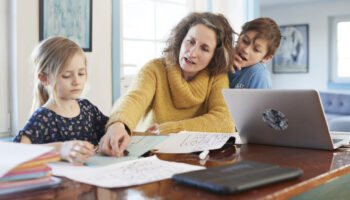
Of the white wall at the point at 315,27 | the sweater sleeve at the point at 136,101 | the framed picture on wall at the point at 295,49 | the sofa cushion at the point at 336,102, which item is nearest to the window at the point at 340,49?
the white wall at the point at 315,27

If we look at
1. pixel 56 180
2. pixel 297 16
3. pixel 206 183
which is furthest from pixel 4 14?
pixel 297 16

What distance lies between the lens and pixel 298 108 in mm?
1284

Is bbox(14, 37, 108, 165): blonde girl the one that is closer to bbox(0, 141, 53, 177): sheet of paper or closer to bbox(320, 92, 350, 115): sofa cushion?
bbox(0, 141, 53, 177): sheet of paper

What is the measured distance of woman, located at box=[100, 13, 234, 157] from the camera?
1.89 meters

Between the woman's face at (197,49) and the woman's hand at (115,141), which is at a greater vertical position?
the woman's face at (197,49)

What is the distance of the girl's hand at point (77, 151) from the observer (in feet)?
3.36

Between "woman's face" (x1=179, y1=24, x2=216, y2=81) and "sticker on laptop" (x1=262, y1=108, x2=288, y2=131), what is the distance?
0.60 m

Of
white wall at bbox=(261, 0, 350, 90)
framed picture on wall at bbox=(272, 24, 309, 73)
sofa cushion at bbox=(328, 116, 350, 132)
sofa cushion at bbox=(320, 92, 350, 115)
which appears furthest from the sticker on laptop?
framed picture on wall at bbox=(272, 24, 309, 73)

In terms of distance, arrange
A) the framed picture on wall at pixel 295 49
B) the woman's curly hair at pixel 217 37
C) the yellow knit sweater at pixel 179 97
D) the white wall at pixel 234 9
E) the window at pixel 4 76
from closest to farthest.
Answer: the yellow knit sweater at pixel 179 97
the woman's curly hair at pixel 217 37
the window at pixel 4 76
the white wall at pixel 234 9
the framed picture on wall at pixel 295 49

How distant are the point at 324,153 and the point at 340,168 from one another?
225 mm

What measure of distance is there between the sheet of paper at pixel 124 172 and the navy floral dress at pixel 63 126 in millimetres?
431

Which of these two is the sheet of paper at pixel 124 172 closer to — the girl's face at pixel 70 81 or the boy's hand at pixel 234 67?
the girl's face at pixel 70 81

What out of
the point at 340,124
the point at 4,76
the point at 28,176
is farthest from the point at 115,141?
the point at 340,124

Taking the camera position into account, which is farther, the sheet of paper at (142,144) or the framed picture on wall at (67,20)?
the framed picture on wall at (67,20)
